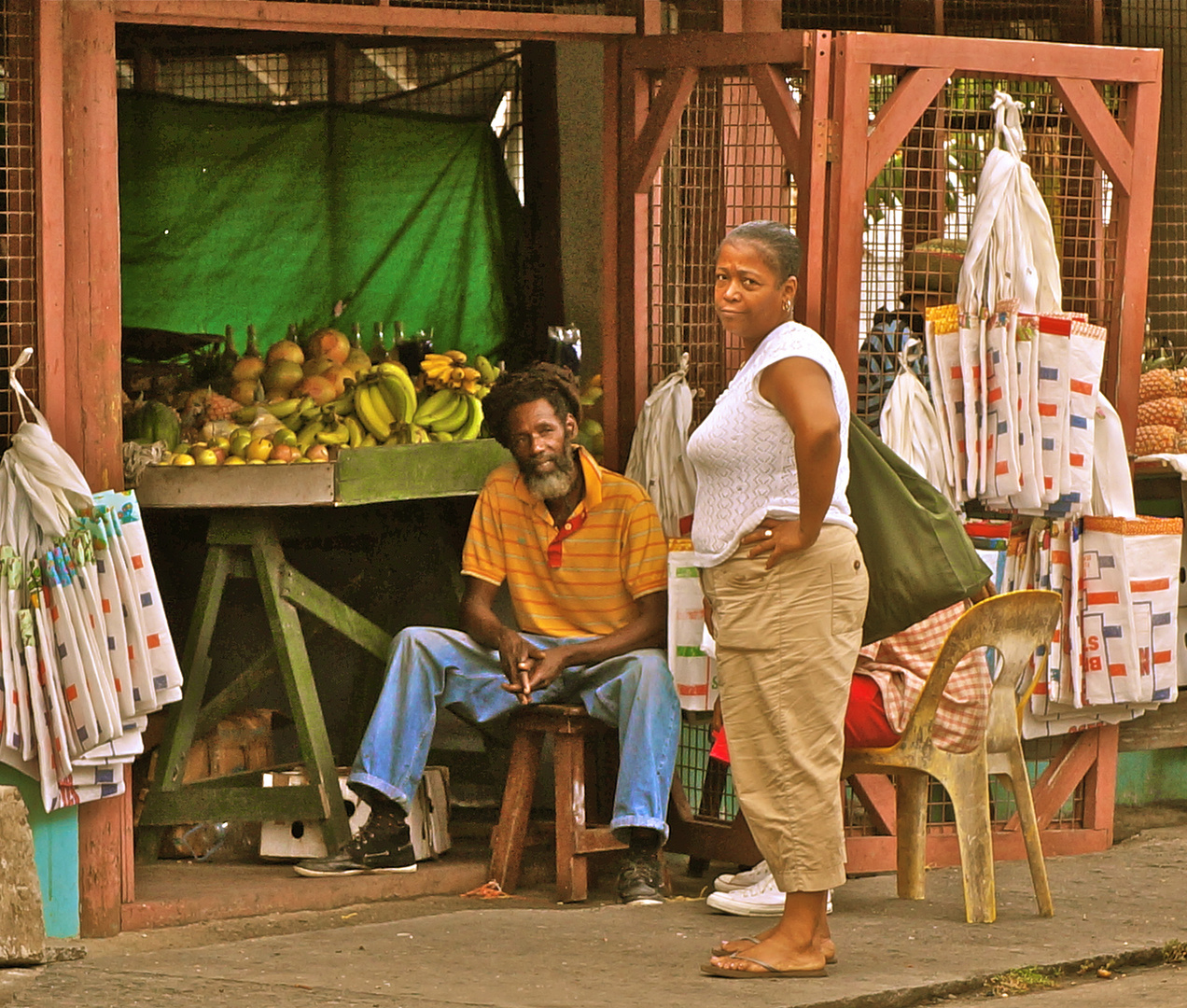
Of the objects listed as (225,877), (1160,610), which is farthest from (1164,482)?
(225,877)

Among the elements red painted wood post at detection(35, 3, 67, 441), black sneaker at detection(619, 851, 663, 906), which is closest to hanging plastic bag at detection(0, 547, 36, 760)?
red painted wood post at detection(35, 3, 67, 441)

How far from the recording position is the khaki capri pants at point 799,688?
470 cm

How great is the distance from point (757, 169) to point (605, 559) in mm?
1397

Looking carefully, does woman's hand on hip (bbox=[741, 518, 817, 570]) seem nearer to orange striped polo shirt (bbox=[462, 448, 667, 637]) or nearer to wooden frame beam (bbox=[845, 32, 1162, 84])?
orange striped polo shirt (bbox=[462, 448, 667, 637])

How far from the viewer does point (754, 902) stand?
5.41 metres

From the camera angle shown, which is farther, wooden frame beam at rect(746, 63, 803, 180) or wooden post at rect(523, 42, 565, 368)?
wooden post at rect(523, 42, 565, 368)

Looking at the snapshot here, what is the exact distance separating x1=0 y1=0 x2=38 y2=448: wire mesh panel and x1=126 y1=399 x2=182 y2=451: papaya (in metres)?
0.83

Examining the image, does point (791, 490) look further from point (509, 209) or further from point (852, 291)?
point (509, 209)

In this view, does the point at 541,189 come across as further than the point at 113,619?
Yes

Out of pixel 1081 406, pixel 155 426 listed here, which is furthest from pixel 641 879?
pixel 155 426

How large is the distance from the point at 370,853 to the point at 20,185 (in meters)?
2.23

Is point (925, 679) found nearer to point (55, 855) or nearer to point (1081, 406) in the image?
point (1081, 406)

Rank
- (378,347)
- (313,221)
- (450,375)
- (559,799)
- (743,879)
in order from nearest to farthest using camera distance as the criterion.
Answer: (743,879) < (559,799) < (450,375) < (378,347) < (313,221)

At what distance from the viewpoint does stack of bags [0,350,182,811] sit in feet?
16.9
